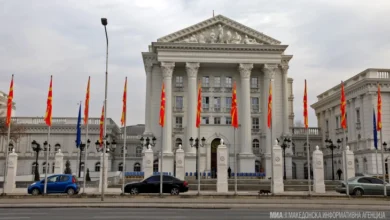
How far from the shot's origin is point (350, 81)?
62062 millimetres

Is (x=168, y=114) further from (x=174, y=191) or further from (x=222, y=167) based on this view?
(x=174, y=191)

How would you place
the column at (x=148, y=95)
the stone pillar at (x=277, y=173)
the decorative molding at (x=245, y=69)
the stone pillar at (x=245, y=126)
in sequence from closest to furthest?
the stone pillar at (x=277, y=173), the stone pillar at (x=245, y=126), the decorative molding at (x=245, y=69), the column at (x=148, y=95)

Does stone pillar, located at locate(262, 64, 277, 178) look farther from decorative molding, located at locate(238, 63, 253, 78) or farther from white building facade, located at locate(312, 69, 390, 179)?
white building facade, located at locate(312, 69, 390, 179)

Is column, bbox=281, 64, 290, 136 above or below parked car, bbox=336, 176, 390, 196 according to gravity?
above

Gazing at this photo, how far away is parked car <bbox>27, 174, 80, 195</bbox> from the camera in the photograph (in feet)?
102

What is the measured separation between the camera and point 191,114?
61.6 meters

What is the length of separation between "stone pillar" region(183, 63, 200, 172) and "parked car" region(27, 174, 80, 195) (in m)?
29.6

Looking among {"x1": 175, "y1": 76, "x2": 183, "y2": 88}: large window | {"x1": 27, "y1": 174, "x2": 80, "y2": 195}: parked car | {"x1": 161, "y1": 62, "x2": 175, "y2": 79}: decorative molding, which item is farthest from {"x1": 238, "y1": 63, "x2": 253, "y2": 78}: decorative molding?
{"x1": 27, "y1": 174, "x2": 80, "y2": 195}: parked car

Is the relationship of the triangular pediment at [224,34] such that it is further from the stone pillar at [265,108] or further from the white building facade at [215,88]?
the stone pillar at [265,108]

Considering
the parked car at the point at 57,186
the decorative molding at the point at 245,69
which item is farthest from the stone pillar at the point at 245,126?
the parked car at the point at 57,186

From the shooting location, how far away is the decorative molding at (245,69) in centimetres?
6338

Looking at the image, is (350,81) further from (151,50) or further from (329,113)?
(151,50)

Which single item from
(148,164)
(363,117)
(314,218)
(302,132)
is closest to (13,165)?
(148,164)

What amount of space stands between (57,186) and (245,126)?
118 ft
